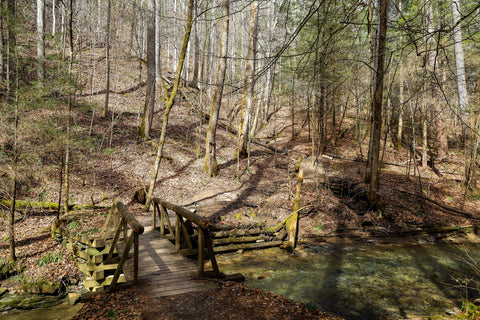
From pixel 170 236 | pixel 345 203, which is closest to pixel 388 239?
pixel 345 203

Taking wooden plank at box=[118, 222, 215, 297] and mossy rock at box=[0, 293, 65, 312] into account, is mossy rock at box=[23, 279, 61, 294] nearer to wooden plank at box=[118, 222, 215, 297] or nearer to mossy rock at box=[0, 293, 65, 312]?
mossy rock at box=[0, 293, 65, 312]

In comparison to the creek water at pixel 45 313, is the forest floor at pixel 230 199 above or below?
above

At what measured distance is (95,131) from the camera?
60.8ft

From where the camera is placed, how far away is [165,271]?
6426 mm

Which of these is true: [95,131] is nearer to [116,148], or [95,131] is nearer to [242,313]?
[116,148]

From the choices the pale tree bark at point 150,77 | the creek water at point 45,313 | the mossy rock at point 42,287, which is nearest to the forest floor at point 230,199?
the mossy rock at point 42,287

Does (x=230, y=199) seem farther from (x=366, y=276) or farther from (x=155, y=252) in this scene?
(x=366, y=276)

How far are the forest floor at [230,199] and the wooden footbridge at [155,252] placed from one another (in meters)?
0.47

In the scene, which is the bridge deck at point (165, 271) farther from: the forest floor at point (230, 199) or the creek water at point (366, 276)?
the creek water at point (366, 276)

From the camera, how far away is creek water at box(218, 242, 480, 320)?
7.20 meters

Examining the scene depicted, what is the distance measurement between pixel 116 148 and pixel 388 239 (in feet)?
48.0

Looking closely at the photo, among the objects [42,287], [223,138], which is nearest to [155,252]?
[42,287]

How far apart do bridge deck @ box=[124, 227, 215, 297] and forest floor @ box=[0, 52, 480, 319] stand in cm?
37

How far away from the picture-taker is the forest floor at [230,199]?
17.0ft
